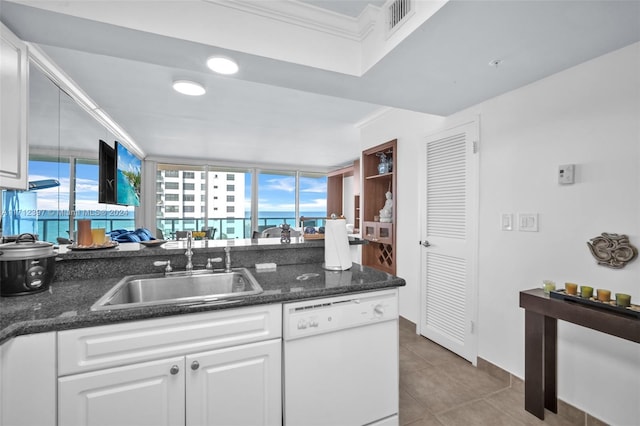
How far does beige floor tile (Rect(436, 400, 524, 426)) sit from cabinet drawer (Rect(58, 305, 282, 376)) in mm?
1256

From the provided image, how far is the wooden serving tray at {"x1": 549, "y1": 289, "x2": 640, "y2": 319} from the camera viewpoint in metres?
1.31

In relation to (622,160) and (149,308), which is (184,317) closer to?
(149,308)

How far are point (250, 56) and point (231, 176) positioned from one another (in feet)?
19.0

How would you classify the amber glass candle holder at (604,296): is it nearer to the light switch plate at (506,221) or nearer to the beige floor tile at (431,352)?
the light switch plate at (506,221)

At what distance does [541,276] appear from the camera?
6.13 ft

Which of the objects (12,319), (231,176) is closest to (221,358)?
(12,319)

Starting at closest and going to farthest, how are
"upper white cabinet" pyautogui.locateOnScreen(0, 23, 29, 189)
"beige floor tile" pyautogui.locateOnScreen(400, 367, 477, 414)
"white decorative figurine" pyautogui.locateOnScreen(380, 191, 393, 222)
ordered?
1. "upper white cabinet" pyautogui.locateOnScreen(0, 23, 29, 189)
2. "beige floor tile" pyautogui.locateOnScreen(400, 367, 477, 414)
3. "white decorative figurine" pyautogui.locateOnScreen(380, 191, 393, 222)

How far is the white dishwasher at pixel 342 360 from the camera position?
1305 mm

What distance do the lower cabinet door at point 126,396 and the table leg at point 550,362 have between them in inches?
78.8

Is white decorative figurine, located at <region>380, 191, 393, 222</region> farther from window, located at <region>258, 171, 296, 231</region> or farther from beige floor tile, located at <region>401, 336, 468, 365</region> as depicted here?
window, located at <region>258, 171, 296, 231</region>

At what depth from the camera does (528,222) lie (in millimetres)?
1925

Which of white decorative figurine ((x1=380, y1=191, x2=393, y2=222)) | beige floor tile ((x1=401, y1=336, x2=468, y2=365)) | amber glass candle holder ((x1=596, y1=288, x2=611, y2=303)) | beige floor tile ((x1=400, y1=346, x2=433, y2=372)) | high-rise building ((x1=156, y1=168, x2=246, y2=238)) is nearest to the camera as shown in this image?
amber glass candle holder ((x1=596, y1=288, x2=611, y2=303))

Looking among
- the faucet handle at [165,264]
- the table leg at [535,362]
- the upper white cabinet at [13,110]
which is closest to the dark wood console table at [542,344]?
the table leg at [535,362]

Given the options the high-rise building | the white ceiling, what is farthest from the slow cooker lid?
the high-rise building
